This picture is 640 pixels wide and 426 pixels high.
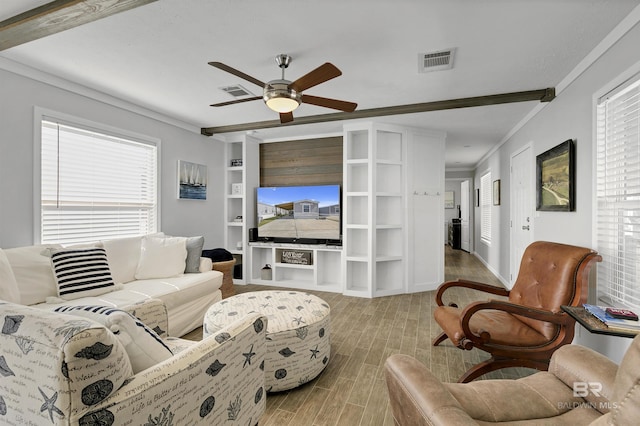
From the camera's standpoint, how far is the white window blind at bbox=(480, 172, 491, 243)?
21.0 ft

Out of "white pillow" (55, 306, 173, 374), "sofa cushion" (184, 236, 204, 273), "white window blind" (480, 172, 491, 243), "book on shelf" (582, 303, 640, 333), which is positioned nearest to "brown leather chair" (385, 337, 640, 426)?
"book on shelf" (582, 303, 640, 333)

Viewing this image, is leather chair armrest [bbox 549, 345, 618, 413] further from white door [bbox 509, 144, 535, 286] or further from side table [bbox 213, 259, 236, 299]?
side table [bbox 213, 259, 236, 299]

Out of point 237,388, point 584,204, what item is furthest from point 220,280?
point 584,204

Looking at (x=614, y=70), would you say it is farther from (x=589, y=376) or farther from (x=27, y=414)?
(x=27, y=414)

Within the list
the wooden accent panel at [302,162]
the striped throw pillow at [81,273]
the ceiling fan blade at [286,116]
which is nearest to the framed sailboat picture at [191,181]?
the wooden accent panel at [302,162]

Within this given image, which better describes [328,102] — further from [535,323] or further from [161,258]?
[161,258]

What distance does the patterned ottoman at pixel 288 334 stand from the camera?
1.98 meters

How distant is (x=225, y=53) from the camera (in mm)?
2432

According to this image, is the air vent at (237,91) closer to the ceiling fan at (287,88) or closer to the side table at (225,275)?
the ceiling fan at (287,88)

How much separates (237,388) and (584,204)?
294cm

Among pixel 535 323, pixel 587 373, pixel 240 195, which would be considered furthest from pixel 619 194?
pixel 240 195

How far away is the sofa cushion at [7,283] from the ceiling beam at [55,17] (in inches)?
63.1

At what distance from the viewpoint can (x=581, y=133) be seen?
2525 mm

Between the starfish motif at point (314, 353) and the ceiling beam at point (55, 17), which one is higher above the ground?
the ceiling beam at point (55, 17)
